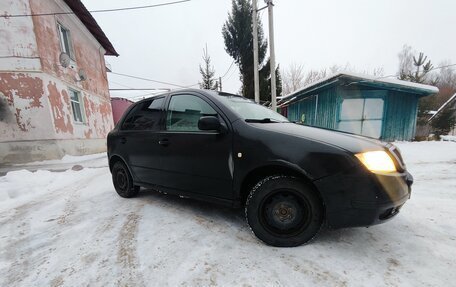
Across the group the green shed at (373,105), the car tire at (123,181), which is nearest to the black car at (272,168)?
the car tire at (123,181)

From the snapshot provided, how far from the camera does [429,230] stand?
2.37m

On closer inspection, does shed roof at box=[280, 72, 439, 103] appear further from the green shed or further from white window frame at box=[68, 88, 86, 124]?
white window frame at box=[68, 88, 86, 124]

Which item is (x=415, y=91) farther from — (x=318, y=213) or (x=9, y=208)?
(x=9, y=208)

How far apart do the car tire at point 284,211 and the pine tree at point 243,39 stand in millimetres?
18713

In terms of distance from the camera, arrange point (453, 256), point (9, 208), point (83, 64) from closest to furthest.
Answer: point (453, 256), point (9, 208), point (83, 64)

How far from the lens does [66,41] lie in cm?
1099

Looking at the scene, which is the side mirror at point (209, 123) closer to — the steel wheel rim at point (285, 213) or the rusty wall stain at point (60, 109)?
the steel wheel rim at point (285, 213)

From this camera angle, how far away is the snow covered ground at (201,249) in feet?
5.75

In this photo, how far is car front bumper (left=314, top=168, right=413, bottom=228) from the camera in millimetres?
1836

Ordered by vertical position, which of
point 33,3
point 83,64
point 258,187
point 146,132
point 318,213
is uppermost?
point 33,3

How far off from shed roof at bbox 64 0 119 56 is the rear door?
35.4ft

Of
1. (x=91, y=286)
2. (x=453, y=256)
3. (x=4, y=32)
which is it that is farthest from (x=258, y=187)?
(x=4, y=32)

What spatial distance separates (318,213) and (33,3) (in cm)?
1152

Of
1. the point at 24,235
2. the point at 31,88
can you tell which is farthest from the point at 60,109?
the point at 24,235
